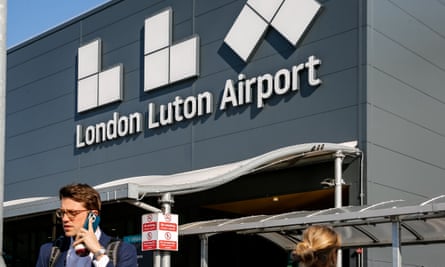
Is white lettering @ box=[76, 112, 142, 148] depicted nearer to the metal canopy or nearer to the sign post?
the metal canopy

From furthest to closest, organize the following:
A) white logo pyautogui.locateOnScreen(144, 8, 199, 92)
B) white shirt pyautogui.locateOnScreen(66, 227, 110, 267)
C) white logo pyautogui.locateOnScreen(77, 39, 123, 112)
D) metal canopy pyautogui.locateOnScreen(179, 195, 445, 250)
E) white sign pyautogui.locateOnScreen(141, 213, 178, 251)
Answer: white logo pyautogui.locateOnScreen(77, 39, 123, 112), white logo pyautogui.locateOnScreen(144, 8, 199, 92), white sign pyautogui.locateOnScreen(141, 213, 178, 251), metal canopy pyautogui.locateOnScreen(179, 195, 445, 250), white shirt pyautogui.locateOnScreen(66, 227, 110, 267)

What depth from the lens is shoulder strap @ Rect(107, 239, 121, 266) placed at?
4078mm

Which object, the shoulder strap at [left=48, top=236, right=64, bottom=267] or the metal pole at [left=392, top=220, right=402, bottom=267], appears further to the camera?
the metal pole at [left=392, top=220, right=402, bottom=267]

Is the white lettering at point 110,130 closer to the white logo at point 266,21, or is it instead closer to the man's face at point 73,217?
the white logo at point 266,21

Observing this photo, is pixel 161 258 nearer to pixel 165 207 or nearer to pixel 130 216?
pixel 165 207

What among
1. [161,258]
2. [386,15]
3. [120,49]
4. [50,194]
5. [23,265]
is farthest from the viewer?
[23,265]

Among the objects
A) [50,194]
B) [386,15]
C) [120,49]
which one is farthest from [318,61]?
[50,194]

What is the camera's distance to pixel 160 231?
A: 1399 cm

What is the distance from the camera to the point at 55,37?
77.7 feet

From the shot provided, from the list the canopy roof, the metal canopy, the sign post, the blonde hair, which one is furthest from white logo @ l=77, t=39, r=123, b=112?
the blonde hair

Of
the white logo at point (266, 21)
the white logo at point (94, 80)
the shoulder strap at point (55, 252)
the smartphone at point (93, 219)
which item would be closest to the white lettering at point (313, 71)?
the white logo at point (266, 21)

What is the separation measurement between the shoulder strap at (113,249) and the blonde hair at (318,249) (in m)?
0.85

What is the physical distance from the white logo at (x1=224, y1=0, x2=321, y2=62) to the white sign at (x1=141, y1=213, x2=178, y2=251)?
446cm

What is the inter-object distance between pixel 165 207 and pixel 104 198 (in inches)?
47.9
